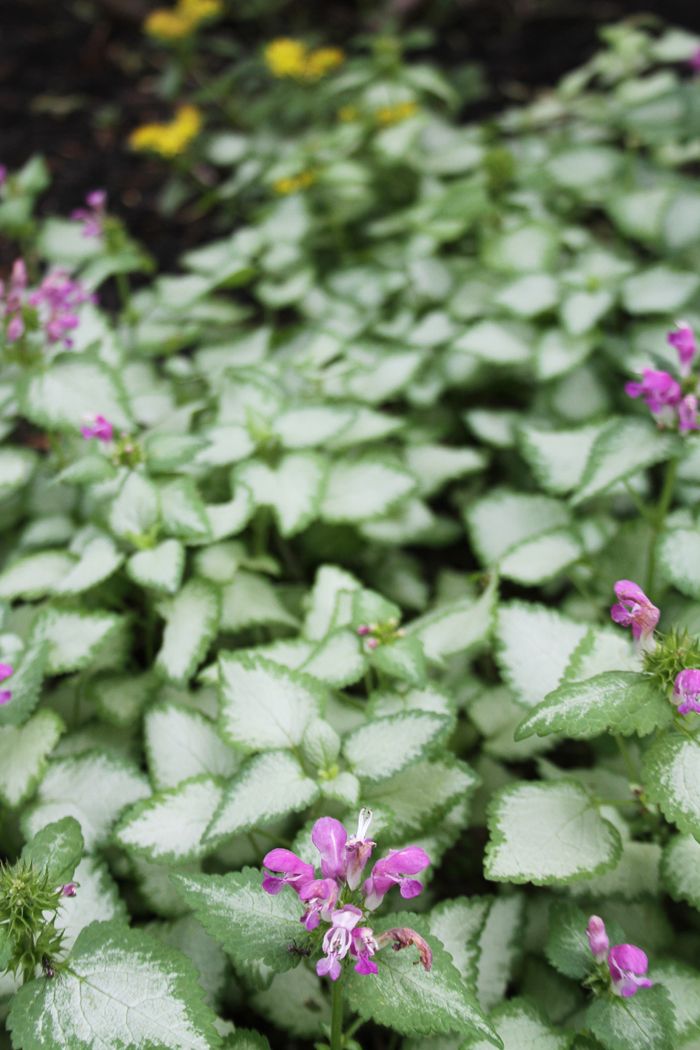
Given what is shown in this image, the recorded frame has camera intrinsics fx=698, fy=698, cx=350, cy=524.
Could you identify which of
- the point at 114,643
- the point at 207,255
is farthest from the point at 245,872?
the point at 207,255

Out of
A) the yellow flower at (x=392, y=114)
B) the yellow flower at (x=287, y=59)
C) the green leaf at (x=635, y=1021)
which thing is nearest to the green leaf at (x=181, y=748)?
the green leaf at (x=635, y=1021)

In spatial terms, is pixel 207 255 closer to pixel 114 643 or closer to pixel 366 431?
pixel 366 431

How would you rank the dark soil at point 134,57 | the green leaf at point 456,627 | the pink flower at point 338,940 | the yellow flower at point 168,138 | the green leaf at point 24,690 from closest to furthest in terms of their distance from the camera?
1. the pink flower at point 338,940
2. the green leaf at point 24,690
3. the green leaf at point 456,627
4. the yellow flower at point 168,138
5. the dark soil at point 134,57

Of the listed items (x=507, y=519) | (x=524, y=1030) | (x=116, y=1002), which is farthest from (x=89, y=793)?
(x=507, y=519)

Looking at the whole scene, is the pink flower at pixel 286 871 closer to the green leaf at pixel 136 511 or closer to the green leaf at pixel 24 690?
the green leaf at pixel 24 690

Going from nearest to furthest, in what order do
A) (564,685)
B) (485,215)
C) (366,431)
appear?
(564,685) → (366,431) → (485,215)

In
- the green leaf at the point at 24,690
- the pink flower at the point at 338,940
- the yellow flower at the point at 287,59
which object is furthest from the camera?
the yellow flower at the point at 287,59
